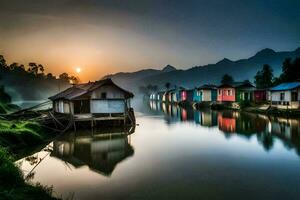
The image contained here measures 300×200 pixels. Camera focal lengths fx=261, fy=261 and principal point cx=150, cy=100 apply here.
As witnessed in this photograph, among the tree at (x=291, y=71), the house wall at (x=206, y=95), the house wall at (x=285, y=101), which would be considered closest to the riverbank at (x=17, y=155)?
the house wall at (x=285, y=101)

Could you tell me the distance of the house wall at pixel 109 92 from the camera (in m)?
29.9

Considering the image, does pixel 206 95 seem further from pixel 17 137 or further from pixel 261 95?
pixel 17 137

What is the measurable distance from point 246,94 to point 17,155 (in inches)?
1984

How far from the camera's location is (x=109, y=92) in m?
30.5

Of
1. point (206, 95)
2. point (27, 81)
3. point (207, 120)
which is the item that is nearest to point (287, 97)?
point (207, 120)

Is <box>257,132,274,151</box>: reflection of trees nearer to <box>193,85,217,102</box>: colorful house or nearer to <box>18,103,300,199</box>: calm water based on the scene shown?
<box>18,103,300,199</box>: calm water

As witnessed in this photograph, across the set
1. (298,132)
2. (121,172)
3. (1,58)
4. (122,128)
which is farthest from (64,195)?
(1,58)

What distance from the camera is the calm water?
11297 mm

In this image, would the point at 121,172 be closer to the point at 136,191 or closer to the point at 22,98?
the point at 136,191

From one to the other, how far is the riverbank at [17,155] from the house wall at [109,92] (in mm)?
6782

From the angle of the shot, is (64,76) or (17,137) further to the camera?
(64,76)

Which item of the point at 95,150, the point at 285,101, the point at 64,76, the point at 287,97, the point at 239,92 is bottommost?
the point at 95,150

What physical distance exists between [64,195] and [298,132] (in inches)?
876

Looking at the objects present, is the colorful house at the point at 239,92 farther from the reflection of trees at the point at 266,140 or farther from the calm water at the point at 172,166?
the reflection of trees at the point at 266,140
